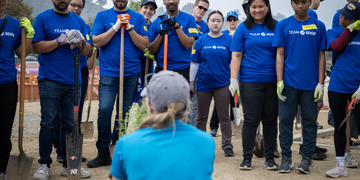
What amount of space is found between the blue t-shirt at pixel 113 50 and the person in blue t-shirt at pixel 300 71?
1.78 metres

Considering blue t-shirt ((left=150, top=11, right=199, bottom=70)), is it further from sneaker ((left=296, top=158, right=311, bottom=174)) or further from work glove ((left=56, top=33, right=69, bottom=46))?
sneaker ((left=296, top=158, right=311, bottom=174))

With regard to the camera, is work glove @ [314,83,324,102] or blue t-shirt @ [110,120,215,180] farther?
work glove @ [314,83,324,102]

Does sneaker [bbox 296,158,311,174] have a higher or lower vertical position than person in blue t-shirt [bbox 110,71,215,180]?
lower

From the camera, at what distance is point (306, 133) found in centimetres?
484

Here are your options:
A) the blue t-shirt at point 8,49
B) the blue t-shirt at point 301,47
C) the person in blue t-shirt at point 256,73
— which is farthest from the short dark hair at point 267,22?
the blue t-shirt at point 8,49

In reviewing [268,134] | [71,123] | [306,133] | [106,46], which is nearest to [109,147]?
[71,123]

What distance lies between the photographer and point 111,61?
16.6 ft

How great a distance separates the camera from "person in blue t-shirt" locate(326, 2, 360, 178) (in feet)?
15.5

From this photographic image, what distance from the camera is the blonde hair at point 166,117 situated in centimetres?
183

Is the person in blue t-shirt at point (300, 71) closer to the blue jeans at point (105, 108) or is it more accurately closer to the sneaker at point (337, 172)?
the sneaker at point (337, 172)

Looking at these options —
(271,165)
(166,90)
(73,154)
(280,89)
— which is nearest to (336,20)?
(280,89)

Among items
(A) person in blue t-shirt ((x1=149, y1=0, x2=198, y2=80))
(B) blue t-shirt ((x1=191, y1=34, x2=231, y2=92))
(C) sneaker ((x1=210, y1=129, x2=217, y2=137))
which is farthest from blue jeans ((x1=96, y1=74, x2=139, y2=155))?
(C) sneaker ((x1=210, y1=129, x2=217, y2=137))

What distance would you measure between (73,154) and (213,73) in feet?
8.10

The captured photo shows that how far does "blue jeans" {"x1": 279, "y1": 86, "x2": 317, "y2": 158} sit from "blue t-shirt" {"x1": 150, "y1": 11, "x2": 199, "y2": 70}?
141 centimetres
